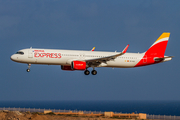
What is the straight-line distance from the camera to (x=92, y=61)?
49094 millimetres

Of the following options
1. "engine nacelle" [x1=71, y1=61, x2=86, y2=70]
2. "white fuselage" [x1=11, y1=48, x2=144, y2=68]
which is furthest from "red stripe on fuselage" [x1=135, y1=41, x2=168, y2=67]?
"engine nacelle" [x1=71, y1=61, x2=86, y2=70]

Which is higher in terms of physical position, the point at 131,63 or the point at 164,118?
the point at 131,63

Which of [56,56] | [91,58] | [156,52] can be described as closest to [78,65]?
[91,58]

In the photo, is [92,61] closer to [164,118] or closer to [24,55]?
[24,55]

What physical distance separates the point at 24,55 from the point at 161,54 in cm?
2996

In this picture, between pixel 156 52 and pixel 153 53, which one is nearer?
pixel 153 53

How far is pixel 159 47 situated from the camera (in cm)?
5612

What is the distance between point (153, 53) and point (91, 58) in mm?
14908

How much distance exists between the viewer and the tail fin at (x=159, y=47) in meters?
55.0

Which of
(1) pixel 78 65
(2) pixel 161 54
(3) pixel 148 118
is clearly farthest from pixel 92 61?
(3) pixel 148 118

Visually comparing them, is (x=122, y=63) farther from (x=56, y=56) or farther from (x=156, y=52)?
(x=56, y=56)

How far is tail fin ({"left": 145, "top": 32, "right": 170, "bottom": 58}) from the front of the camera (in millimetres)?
55031

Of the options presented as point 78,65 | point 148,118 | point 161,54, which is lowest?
point 148,118

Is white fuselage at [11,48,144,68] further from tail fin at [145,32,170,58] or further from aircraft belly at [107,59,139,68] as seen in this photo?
tail fin at [145,32,170,58]
